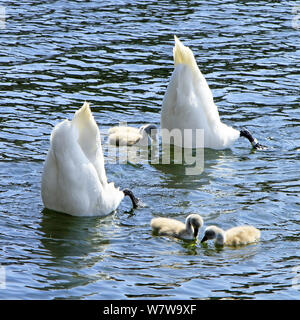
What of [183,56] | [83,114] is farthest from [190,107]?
[83,114]

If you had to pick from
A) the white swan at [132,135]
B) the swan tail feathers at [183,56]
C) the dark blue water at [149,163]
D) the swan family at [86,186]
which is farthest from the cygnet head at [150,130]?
the swan family at [86,186]

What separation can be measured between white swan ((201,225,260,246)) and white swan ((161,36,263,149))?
353 centimetres

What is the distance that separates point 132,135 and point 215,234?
13.8 feet

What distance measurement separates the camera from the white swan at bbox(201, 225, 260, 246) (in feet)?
31.6

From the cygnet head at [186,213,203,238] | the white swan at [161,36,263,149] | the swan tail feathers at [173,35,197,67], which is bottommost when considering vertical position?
the cygnet head at [186,213,203,238]

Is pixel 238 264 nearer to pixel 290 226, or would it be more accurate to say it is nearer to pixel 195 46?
pixel 290 226

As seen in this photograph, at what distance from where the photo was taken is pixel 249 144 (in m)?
14.0

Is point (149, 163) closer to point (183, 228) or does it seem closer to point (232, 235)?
point (183, 228)

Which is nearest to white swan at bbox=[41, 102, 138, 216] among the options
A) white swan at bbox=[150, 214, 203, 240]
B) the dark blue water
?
the dark blue water

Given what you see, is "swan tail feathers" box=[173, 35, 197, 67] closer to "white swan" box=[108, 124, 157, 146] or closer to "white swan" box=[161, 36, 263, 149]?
"white swan" box=[161, 36, 263, 149]

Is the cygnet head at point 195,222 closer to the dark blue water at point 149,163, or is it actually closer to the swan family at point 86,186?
the swan family at point 86,186

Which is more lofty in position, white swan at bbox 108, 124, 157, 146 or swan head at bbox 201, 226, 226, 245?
white swan at bbox 108, 124, 157, 146
